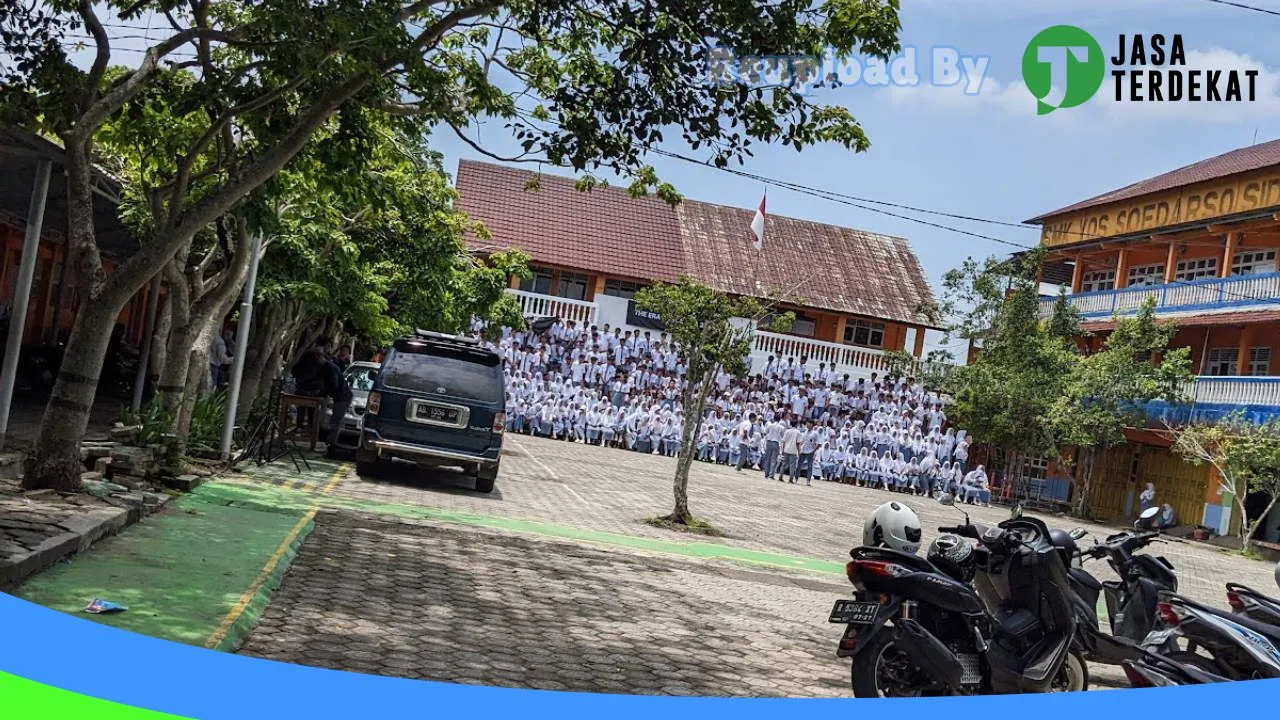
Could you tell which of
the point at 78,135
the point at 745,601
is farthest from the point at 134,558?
the point at 745,601

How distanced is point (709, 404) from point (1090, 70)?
20846 millimetres

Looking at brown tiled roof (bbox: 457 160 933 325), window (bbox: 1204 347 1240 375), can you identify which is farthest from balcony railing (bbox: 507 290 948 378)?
window (bbox: 1204 347 1240 375)

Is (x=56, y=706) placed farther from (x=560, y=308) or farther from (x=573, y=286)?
(x=560, y=308)

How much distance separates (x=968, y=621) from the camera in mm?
5242

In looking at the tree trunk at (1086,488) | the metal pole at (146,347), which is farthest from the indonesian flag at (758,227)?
the tree trunk at (1086,488)

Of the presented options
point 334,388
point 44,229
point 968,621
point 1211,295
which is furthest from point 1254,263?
point 44,229

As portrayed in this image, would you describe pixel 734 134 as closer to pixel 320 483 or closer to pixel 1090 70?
pixel 1090 70

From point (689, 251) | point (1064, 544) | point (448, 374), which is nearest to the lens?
point (1064, 544)

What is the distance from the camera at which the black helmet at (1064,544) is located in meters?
6.09

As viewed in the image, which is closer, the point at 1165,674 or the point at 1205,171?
the point at 1165,674

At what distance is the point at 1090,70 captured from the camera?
505cm

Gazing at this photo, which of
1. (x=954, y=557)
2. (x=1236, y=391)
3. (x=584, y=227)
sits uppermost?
(x=1236, y=391)

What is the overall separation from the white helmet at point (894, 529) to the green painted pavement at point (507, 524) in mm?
5079

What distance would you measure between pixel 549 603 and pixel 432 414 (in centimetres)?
581
